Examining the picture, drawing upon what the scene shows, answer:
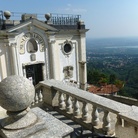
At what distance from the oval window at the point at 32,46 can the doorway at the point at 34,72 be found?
4.84 ft

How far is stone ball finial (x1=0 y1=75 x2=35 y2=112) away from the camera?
2.61m

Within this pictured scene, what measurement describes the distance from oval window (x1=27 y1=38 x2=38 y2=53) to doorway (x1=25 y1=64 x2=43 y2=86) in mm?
1474

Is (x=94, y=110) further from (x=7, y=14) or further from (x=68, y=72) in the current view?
(x=68, y=72)

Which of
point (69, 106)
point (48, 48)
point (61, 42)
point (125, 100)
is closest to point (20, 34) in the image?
point (48, 48)

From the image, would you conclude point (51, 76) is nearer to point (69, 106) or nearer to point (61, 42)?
point (61, 42)

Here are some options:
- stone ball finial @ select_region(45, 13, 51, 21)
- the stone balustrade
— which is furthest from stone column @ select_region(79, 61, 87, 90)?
the stone balustrade

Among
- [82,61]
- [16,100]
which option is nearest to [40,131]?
[16,100]

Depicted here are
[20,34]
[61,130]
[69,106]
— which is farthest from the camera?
[20,34]

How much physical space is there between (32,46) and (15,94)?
50.8 ft

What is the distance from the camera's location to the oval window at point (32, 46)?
56.9 feet

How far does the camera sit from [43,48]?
1848 cm

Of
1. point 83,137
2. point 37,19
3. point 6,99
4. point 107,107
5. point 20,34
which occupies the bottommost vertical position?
point 83,137

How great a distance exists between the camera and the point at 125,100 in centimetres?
1390

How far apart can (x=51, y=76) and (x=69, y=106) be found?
1442 centimetres
